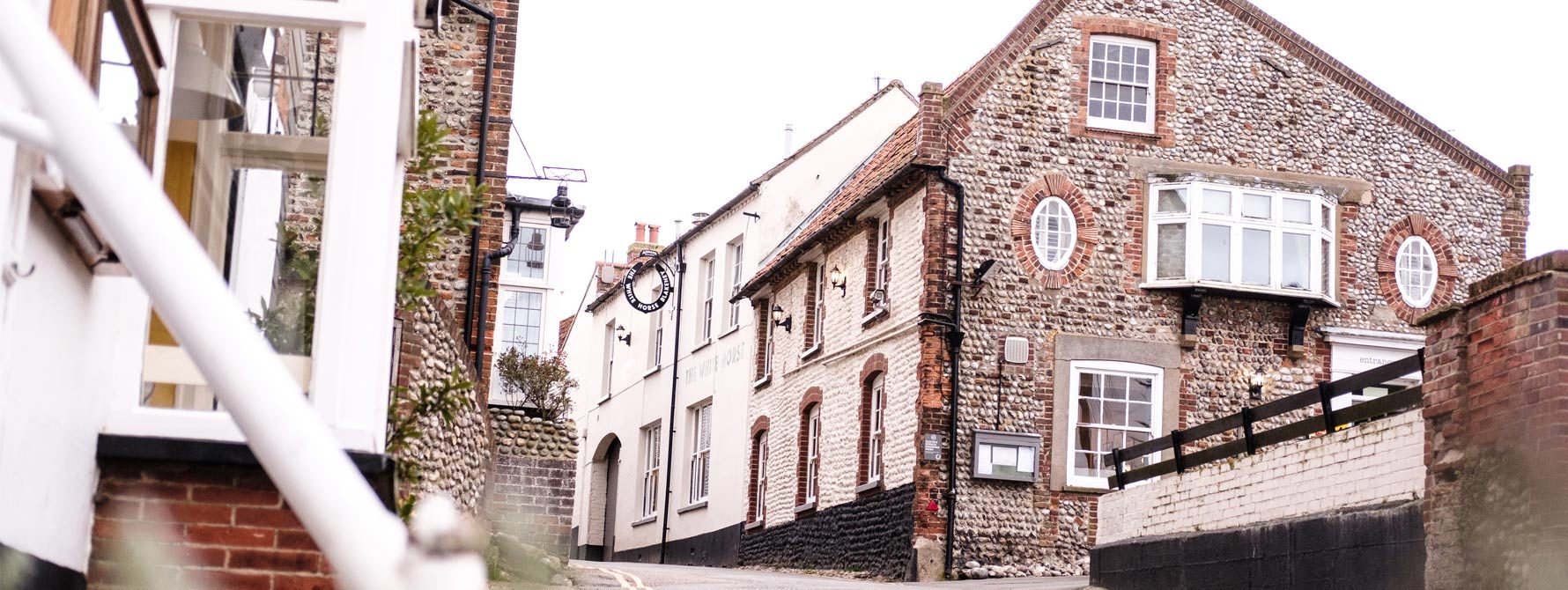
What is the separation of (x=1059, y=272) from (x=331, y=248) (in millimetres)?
18909

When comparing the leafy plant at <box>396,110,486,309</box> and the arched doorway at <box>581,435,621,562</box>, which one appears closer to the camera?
the leafy plant at <box>396,110,486,309</box>

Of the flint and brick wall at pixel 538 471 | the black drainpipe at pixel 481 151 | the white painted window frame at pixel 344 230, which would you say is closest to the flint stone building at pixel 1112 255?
the flint and brick wall at pixel 538 471

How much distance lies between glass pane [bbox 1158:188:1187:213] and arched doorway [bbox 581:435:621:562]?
18122 millimetres

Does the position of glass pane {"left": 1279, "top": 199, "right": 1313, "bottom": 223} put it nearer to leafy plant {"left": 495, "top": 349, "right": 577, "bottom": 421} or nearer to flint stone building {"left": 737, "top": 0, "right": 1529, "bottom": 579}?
flint stone building {"left": 737, "top": 0, "right": 1529, "bottom": 579}

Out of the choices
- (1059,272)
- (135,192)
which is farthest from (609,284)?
(135,192)

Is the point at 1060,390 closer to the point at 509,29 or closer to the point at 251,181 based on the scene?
the point at 509,29

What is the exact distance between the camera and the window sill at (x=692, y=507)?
33406mm

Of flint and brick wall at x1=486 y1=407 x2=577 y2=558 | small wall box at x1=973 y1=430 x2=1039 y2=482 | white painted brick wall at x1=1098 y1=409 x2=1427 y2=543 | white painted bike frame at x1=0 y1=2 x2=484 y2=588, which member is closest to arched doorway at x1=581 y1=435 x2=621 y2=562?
small wall box at x1=973 y1=430 x2=1039 y2=482

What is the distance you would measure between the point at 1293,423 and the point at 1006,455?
25.9 ft

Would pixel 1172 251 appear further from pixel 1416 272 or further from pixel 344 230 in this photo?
pixel 344 230

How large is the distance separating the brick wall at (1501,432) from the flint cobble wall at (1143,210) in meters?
11.3

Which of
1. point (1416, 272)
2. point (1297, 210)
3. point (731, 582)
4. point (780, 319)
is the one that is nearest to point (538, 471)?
point (731, 582)

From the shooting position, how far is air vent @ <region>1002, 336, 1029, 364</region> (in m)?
23.1

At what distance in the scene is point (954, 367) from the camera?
906 inches
